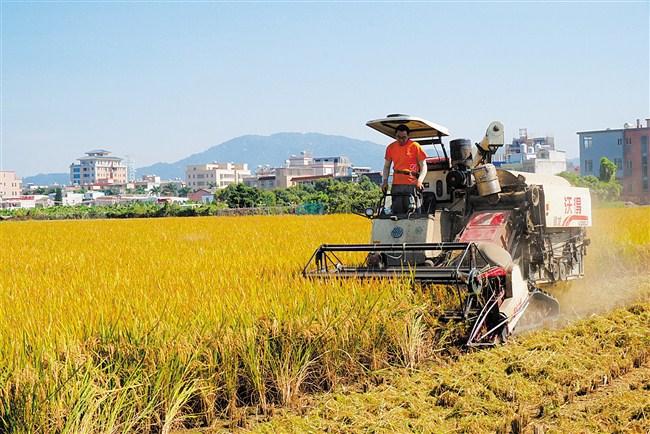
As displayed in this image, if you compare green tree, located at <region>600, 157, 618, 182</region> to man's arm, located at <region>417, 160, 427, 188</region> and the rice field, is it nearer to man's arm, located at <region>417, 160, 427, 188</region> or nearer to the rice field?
man's arm, located at <region>417, 160, 427, 188</region>

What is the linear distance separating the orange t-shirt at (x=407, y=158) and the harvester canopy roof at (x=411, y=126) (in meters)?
0.19

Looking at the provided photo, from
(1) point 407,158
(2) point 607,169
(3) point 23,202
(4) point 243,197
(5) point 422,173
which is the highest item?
(2) point 607,169

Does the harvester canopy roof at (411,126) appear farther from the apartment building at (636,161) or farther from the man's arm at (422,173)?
the apartment building at (636,161)

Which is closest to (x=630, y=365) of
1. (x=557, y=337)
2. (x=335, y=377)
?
(x=557, y=337)

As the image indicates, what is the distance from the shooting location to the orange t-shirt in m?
8.36

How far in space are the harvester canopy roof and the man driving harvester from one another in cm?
10

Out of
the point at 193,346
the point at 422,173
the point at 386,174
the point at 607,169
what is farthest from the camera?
the point at 607,169

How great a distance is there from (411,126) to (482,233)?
1478 millimetres

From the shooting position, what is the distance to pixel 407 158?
8359 mm

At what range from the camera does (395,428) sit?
4.71 m

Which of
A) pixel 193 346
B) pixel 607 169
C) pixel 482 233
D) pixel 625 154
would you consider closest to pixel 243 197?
pixel 607 169

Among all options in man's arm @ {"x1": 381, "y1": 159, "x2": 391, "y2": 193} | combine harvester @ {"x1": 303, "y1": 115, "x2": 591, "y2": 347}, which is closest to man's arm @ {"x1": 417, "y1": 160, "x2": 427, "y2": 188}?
combine harvester @ {"x1": 303, "y1": 115, "x2": 591, "y2": 347}

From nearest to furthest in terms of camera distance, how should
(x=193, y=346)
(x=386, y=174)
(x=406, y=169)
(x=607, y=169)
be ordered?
(x=193, y=346), (x=406, y=169), (x=386, y=174), (x=607, y=169)

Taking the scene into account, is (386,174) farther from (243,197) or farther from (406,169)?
(243,197)
